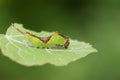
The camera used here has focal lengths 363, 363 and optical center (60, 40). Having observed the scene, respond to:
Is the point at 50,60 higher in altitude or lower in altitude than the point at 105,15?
lower

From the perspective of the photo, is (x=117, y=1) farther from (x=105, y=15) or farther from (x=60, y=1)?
(x=60, y=1)

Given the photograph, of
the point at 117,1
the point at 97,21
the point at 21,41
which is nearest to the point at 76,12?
the point at 97,21

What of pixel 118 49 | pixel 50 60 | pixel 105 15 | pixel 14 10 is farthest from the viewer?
pixel 105 15

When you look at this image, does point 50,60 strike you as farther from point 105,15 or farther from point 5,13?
point 105,15

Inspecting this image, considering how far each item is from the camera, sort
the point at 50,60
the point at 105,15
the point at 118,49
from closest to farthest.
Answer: the point at 50,60 → the point at 118,49 → the point at 105,15

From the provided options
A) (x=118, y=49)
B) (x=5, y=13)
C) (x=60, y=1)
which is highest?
(x=60, y=1)

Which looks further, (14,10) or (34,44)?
(14,10)
